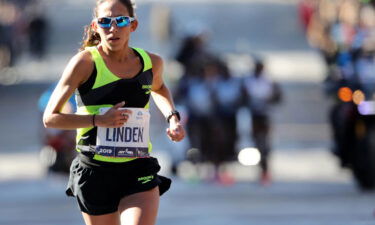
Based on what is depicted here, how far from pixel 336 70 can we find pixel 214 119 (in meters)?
2.26

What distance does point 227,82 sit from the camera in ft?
60.8

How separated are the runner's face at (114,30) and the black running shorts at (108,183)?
0.68m

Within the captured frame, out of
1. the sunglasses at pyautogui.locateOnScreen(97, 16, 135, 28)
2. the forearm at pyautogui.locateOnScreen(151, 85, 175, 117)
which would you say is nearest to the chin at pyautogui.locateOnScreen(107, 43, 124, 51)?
the sunglasses at pyautogui.locateOnScreen(97, 16, 135, 28)

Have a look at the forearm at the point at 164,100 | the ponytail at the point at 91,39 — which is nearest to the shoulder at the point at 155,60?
the forearm at the point at 164,100

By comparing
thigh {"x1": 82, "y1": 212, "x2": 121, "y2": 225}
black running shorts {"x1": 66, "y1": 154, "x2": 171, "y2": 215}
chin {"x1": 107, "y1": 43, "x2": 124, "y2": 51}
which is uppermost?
chin {"x1": 107, "y1": 43, "x2": 124, "y2": 51}

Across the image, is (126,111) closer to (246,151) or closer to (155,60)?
(155,60)

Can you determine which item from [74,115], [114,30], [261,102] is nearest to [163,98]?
[114,30]

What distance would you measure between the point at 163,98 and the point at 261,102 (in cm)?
990

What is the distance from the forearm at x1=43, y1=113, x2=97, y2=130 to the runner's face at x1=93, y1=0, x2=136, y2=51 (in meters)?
0.44

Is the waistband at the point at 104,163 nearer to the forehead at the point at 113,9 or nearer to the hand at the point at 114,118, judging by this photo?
the hand at the point at 114,118

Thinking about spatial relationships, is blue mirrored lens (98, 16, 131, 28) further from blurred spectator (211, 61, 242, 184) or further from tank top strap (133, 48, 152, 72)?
blurred spectator (211, 61, 242, 184)

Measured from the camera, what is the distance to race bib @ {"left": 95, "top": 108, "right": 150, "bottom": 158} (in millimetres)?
7828

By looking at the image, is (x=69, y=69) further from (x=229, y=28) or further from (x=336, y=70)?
(x=229, y=28)

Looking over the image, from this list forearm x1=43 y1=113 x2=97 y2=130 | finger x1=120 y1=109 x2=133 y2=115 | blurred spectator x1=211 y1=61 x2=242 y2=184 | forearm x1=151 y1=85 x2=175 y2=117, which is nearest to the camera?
forearm x1=43 y1=113 x2=97 y2=130
